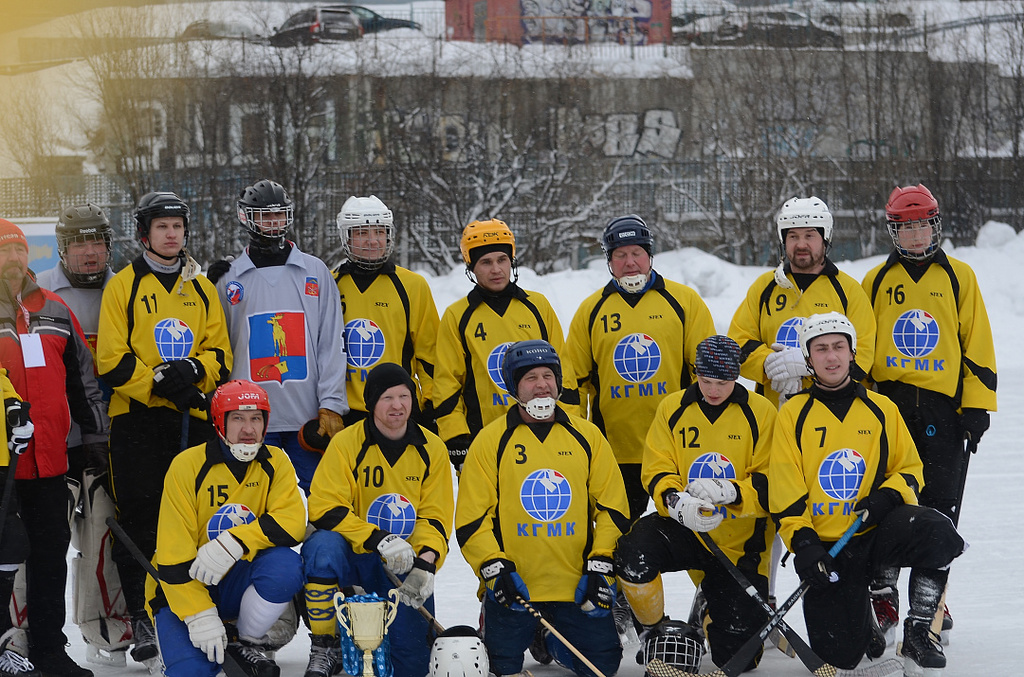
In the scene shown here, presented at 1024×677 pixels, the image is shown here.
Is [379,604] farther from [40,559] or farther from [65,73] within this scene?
[65,73]

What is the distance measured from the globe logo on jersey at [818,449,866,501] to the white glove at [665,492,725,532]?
1.22 ft

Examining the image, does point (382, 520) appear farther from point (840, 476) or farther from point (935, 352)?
point (935, 352)

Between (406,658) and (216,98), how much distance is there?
14.5 meters

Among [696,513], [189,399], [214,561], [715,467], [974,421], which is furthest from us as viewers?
[974,421]

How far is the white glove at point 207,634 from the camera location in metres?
3.55

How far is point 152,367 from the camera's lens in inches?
162

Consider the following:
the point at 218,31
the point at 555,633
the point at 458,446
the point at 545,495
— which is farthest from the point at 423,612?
the point at 218,31

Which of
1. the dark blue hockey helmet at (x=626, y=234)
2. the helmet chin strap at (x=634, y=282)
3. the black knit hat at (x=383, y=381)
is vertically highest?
the dark blue hockey helmet at (x=626, y=234)

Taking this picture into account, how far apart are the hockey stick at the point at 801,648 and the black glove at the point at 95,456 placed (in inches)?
88.9

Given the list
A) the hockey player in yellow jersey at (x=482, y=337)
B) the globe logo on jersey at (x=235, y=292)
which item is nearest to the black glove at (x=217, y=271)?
the globe logo on jersey at (x=235, y=292)

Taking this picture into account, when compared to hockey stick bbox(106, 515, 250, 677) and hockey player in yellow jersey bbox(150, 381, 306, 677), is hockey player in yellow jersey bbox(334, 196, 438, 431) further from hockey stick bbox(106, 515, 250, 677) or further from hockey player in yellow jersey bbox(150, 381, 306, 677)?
hockey stick bbox(106, 515, 250, 677)

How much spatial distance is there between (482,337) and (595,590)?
3.78ft

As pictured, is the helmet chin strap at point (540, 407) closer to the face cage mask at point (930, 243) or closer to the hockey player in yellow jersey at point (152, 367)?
the hockey player in yellow jersey at point (152, 367)

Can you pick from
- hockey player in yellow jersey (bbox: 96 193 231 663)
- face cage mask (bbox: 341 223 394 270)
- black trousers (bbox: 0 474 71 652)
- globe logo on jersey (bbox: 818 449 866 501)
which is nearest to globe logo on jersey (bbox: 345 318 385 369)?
face cage mask (bbox: 341 223 394 270)
